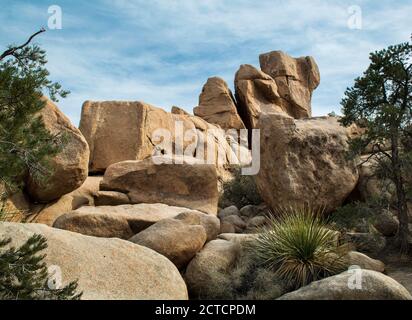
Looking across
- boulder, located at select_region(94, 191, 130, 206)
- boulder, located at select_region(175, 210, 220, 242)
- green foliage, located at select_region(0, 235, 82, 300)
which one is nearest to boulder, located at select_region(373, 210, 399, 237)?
boulder, located at select_region(175, 210, 220, 242)

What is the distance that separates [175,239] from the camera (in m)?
10.5

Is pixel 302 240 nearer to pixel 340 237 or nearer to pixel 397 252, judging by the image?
pixel 340 237

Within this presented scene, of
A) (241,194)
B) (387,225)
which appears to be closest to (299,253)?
(387,225)

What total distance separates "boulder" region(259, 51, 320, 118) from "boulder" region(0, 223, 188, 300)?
34.5 meters

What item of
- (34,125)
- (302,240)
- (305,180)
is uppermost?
(34,125)

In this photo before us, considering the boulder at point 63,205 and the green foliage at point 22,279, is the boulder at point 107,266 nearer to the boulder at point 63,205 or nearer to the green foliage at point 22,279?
the green foliage at point 22,279

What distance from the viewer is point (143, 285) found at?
8.43 meters

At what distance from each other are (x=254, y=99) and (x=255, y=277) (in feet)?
97.1

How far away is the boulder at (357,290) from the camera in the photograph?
812cm

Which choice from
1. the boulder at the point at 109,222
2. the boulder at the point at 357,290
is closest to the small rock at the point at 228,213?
the boulder at the point at 109,222

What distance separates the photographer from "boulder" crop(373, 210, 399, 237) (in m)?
14.3

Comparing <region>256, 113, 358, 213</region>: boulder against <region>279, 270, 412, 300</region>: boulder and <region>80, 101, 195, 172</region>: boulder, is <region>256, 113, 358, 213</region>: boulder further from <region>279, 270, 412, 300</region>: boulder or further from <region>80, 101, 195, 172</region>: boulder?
<region>80, 101, 195, 172</region>: boulder
